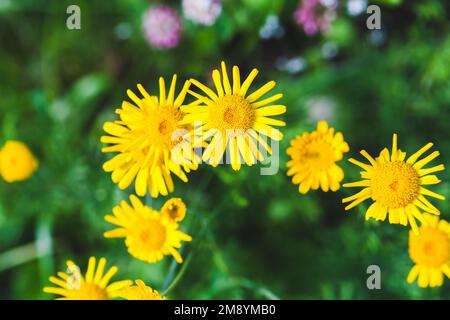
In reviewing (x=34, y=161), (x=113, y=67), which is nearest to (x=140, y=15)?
(x=113, y=67)

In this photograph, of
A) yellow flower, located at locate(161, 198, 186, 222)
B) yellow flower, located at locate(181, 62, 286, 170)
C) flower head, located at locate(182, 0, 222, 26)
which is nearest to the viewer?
yellow flower, located at locate(181, 62, 286, 170)

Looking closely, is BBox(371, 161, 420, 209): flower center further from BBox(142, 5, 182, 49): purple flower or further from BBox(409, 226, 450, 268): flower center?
BBox(142, 5, 182, 49): purple flower

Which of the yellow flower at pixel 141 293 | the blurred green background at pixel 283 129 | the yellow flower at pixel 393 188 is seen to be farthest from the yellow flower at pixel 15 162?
the yellow flower at pixel 393 188

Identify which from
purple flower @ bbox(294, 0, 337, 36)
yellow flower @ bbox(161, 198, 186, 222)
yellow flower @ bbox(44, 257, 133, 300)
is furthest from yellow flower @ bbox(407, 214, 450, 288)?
purple flower @ bbox(294, 0, 337, 36)

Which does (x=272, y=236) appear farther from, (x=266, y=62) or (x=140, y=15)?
(x=140, y=15)

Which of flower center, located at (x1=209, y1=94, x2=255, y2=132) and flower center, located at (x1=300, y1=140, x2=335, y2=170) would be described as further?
flower center, located at (x1=300, y1=140, x2=335, y2=170)

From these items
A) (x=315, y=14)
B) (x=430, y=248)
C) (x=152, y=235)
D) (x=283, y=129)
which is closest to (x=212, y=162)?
(x=152, y=235)
